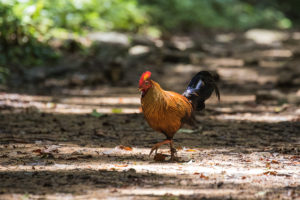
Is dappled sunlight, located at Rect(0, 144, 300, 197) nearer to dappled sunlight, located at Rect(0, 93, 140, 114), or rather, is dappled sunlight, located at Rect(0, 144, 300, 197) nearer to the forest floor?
the forest floor

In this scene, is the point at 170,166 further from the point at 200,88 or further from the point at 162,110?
the point at 200,88

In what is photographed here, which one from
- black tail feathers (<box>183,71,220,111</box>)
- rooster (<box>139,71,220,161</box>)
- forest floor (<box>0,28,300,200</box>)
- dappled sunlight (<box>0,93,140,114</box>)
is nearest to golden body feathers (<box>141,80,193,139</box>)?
rooster (<box>139,71,220,161</box>)

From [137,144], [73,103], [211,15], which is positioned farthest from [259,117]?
[211,15]

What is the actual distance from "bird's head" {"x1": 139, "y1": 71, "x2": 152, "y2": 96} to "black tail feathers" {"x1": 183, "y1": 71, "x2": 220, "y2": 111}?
87 cm

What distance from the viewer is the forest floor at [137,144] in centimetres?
364

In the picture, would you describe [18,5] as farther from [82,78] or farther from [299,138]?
[299,138]

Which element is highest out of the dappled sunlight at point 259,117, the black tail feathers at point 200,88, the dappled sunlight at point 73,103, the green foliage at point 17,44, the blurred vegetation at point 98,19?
the blurred vegetation at point 98,19

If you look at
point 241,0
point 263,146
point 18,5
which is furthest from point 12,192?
point 241,0

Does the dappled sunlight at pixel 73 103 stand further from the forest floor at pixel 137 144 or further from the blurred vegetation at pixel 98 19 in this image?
the blurred vegetation at pixel 98 19

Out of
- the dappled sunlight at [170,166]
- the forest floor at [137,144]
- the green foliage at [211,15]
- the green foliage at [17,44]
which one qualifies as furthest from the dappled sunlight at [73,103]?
the green foliage at [211,15]

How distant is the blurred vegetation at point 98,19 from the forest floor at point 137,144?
54.6 inches

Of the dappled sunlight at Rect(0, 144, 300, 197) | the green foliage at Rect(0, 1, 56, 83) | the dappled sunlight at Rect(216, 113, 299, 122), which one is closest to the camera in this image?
the dappled sunlight at Rect(0, 144, 300, 197)

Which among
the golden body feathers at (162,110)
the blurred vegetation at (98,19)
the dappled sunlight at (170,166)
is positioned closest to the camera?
the dappled sunlight at (170,166)

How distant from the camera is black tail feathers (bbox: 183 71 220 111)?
532cm
